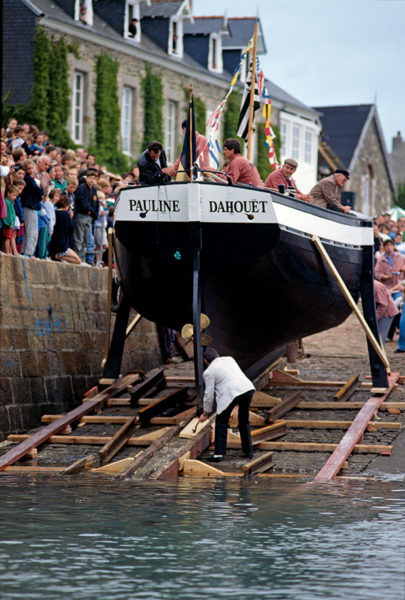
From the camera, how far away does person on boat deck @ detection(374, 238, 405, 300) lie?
23344 mm

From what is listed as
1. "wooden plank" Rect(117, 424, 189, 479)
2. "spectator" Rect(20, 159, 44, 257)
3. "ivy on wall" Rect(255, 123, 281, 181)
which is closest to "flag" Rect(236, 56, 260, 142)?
"spectator" Rect(20, 159, 44, 257)

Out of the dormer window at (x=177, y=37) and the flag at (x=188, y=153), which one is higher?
the dormer window at (x=177, y=37)

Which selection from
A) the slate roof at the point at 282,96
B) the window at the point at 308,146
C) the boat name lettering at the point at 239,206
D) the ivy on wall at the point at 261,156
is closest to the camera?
the boat name lettering at the point at 239,206

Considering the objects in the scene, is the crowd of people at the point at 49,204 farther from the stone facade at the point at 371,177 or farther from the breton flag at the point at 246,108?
the stone facade at the point at 371,177

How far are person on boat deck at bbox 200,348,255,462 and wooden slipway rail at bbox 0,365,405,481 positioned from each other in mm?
226

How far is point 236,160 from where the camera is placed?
621 inches

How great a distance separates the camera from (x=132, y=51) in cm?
3881

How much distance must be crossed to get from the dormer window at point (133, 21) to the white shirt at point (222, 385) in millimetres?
26945

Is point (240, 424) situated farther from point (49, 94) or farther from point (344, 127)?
point (344, 127)

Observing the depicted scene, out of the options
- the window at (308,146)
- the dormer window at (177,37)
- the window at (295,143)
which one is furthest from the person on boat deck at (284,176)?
the window at (308,146)

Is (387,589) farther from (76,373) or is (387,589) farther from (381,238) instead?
(381,238)

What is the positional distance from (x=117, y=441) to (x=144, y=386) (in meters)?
2.39

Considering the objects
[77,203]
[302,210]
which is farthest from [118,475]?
[77,203]

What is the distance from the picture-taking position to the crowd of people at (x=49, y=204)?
54.3 feet
